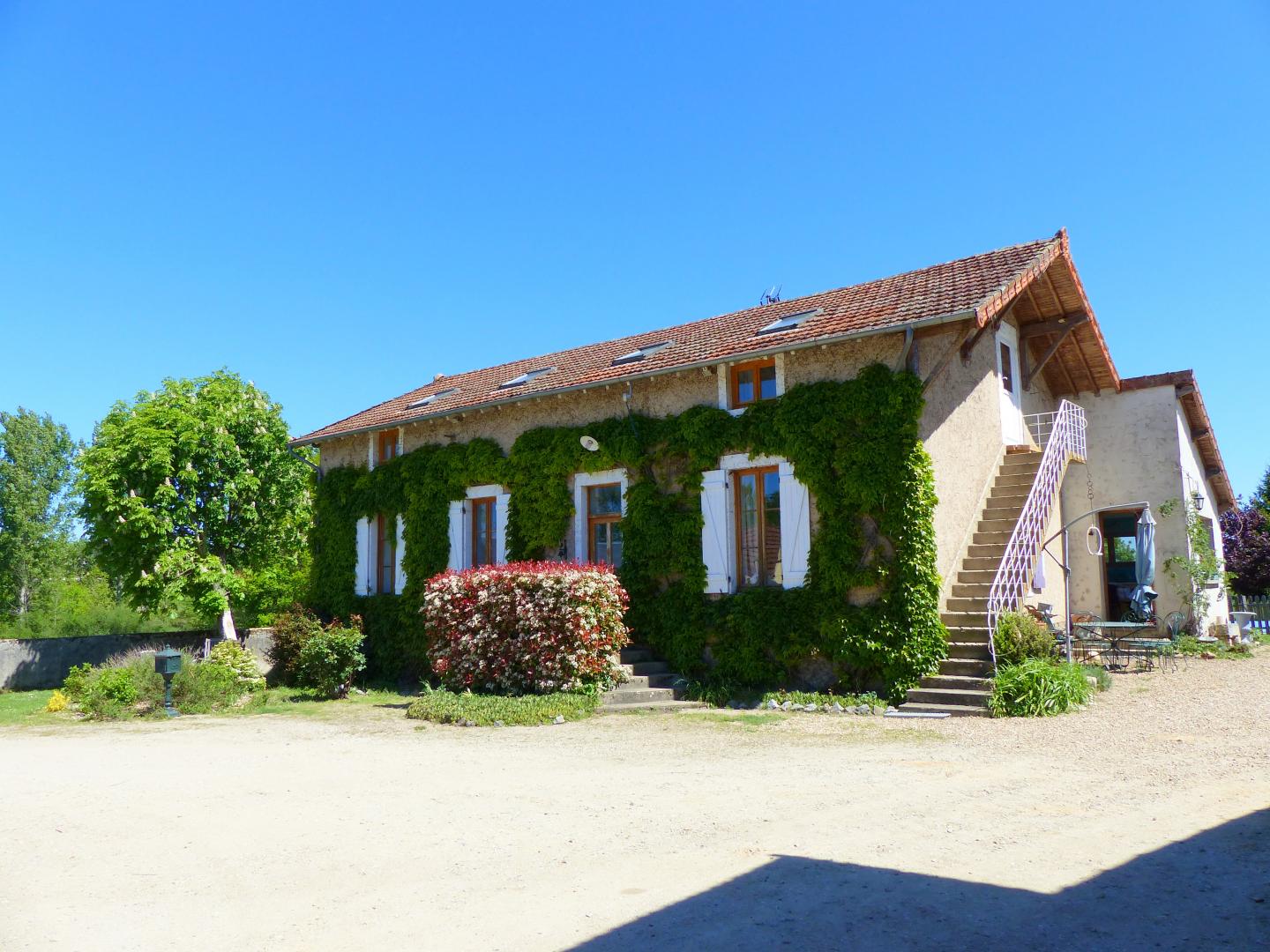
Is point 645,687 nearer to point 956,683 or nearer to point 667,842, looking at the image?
point 956,683

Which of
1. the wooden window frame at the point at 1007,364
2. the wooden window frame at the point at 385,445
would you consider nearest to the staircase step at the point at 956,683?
the wooden window frame at the point at 1007,364

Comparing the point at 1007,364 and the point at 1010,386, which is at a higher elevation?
→ the point at 1007,364

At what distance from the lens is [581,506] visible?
14.2m

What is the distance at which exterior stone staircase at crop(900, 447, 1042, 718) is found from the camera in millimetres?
10352

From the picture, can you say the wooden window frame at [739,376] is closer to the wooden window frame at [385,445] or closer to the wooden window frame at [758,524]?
the wooden window frame at [758,524]

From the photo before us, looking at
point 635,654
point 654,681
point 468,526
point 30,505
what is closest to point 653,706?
point 654,681

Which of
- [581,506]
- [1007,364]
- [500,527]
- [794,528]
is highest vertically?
[1007,364]

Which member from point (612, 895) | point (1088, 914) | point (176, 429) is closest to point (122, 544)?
point (176, 429)

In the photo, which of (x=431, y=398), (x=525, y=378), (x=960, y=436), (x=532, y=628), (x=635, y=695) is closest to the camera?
(x=635, y=695)

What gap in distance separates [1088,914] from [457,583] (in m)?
9.85

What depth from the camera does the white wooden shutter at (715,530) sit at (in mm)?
12555

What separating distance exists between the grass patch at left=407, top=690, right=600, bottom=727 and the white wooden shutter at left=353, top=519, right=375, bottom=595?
565 centimetres

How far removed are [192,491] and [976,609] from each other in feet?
46.7

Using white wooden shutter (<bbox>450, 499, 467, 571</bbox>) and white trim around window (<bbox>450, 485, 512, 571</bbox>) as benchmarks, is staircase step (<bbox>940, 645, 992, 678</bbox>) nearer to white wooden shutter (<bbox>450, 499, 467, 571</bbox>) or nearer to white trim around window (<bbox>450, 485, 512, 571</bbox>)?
white trim around window (<bbox>450, 485, 512, 571</bbox>)
